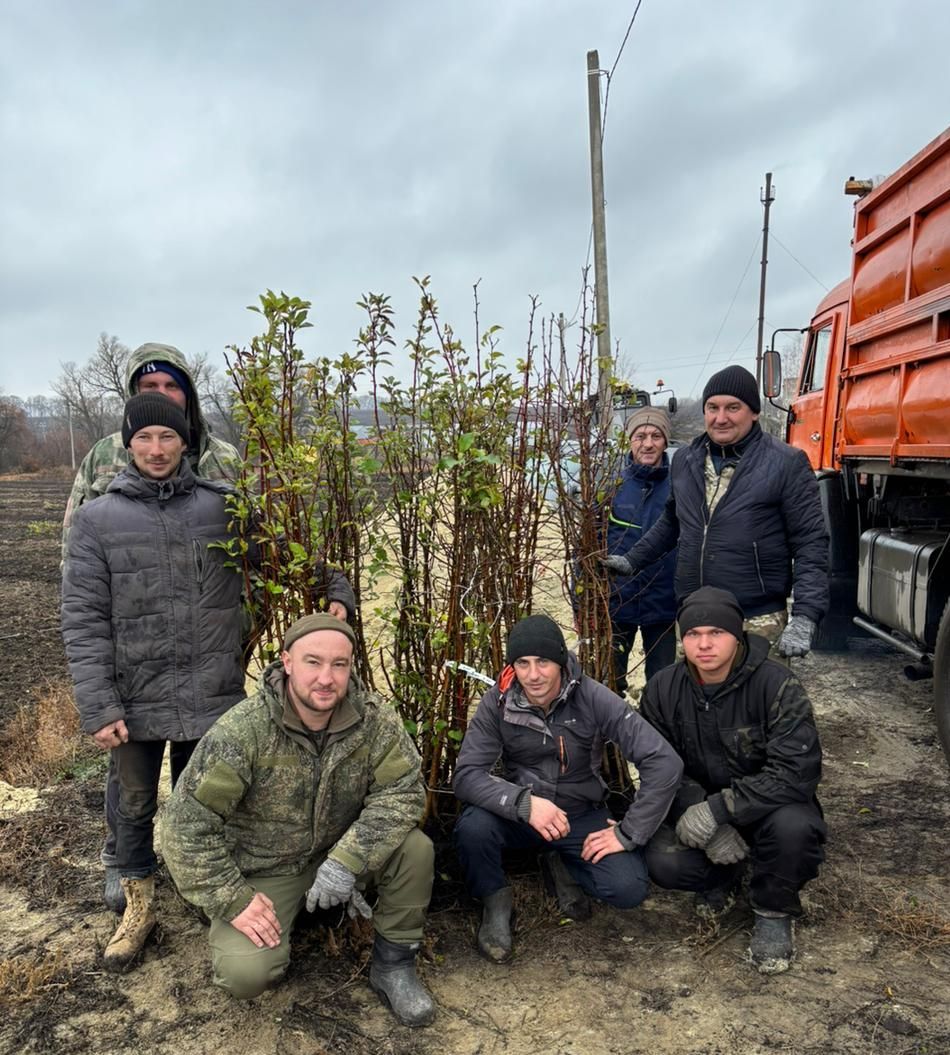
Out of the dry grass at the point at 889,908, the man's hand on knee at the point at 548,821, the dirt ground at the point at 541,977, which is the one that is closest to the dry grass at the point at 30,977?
the dirt ground at the point at 541,977

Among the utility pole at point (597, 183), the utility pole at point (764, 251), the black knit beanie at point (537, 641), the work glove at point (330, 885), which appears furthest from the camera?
the utility pole at point (764, 251)

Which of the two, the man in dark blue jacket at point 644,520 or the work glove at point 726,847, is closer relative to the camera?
the work glove at point 726,847

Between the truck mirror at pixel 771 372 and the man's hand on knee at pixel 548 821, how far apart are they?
14.6 feet

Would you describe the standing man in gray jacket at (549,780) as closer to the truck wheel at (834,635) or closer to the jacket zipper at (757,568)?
the jacket zipper at (757,568)

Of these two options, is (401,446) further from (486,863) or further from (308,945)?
(308,945)

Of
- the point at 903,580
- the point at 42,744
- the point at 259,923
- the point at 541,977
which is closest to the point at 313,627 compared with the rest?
the point at 259,923

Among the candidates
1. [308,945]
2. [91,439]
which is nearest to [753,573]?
[308,945]

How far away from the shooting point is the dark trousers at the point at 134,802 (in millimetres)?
2787

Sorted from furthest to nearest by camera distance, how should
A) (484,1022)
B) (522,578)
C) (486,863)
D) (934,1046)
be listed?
(522,578), (486,863), (484,1022), (934,1046)

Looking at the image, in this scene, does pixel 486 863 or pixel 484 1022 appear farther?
pixel 486 863

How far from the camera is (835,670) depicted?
6059 millimetres

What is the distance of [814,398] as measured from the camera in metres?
6.45

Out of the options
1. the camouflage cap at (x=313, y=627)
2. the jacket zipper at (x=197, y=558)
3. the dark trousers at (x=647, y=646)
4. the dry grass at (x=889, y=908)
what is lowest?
the dry grass at (x=889, y=908)

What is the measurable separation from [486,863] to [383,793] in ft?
1.67
